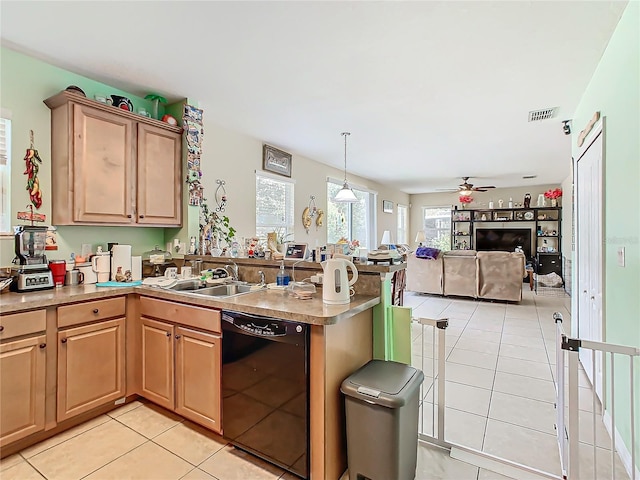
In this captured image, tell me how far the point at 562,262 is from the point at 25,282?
1004 centimetres

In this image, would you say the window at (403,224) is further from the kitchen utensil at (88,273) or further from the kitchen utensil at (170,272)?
the kitchen utensil at (88,273)

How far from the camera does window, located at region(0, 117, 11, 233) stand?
241 centimetres

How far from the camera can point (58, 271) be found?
254 cm

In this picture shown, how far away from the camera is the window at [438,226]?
10445 millimetres

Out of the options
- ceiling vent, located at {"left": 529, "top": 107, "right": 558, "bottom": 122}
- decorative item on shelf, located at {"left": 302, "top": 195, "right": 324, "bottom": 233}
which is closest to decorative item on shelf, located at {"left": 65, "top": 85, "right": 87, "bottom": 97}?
decorative item on shelf, located at {"left": 302, "top": 195, "right": 324, "bottom": 233}

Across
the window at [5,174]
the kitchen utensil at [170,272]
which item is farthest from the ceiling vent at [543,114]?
the window at [5,174]

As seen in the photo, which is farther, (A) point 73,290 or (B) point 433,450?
(A) point 73,290

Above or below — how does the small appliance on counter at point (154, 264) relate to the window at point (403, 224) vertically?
below

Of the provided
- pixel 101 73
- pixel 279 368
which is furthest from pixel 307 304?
pixel 101 73

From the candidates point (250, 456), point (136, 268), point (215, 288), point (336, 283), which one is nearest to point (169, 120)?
point (136, 268)

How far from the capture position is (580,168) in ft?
10.3

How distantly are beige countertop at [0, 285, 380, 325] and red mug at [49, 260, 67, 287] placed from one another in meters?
0.10

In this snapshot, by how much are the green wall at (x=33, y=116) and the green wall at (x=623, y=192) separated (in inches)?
152

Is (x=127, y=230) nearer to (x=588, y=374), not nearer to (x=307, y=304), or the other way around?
(x=307, y=304)
